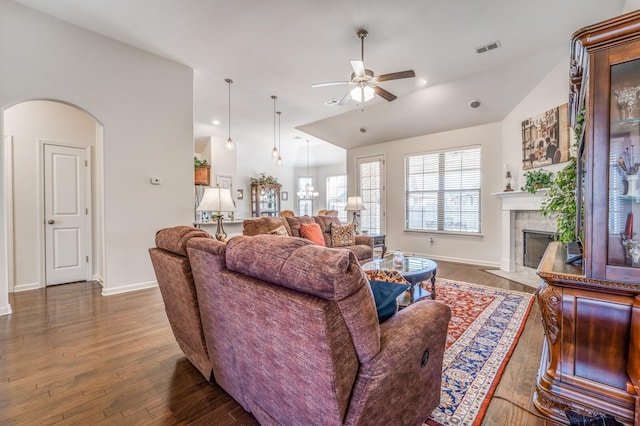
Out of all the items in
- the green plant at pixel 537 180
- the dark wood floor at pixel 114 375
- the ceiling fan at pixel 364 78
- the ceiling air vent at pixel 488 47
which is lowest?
the dark wood floor at pixel 114 375

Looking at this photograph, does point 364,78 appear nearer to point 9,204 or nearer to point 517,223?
point 517,223

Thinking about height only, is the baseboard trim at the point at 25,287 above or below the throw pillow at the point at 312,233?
below

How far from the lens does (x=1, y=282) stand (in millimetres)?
2977

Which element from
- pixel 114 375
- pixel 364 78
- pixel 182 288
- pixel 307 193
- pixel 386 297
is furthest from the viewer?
pixel 307 193

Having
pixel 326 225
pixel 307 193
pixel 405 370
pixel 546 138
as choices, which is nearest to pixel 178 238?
pixel 405 370

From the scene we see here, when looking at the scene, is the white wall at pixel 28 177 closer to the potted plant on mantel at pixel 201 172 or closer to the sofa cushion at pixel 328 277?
the potted plant on mantel at pixel 201 172

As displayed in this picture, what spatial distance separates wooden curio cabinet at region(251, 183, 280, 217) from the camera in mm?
9297

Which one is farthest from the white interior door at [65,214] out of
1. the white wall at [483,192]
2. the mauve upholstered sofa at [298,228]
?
the white wall at [483,192]

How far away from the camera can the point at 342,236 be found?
4.82 m

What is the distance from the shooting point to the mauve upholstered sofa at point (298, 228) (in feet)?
13.6

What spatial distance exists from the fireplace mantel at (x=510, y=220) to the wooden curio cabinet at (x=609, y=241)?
11.3 feet

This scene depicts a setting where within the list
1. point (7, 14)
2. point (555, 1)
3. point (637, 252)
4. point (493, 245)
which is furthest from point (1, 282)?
point (493, 245)

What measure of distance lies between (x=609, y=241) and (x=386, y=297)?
3.71 feet

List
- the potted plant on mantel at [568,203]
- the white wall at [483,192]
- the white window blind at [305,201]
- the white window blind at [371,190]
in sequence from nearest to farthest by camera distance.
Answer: the potted plant on mantel at [568,203] → the white wall at [483,192] → the white window blind at [371,190] → the white window blind at [305,201]
